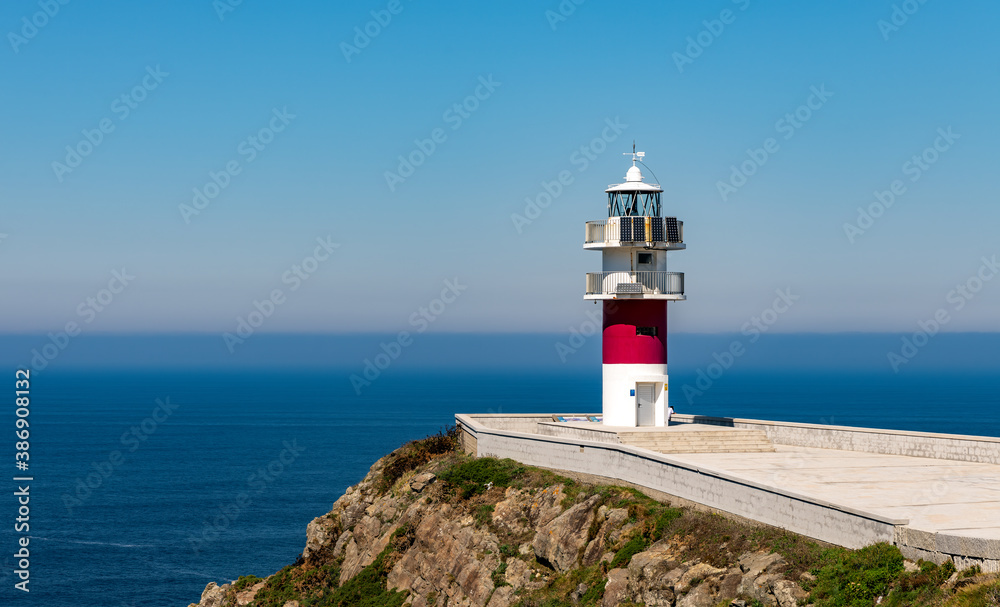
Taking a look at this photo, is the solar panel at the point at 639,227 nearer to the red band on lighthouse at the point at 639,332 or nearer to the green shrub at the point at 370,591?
the red band on lighthouse at the point at 639,332

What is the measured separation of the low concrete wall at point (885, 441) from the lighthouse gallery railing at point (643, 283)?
5220mm

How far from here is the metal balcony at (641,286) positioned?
1260 inches

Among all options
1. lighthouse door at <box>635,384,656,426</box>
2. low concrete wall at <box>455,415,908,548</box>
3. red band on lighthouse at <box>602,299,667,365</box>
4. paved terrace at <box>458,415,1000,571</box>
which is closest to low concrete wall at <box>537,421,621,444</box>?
paved terrace at <box>458,415,1000,571</box>

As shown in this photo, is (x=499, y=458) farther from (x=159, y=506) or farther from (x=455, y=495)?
(x=159, y=506)

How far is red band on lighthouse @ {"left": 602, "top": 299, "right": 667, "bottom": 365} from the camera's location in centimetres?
3228

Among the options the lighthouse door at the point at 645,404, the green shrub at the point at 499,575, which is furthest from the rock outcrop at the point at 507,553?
the lighthouse door at the point at 645,404

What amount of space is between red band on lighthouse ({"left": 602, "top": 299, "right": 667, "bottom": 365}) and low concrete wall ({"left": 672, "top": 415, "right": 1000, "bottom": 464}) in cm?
404

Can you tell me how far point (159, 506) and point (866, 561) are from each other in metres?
71.3

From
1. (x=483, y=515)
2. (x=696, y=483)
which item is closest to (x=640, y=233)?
(x=483, y=515)

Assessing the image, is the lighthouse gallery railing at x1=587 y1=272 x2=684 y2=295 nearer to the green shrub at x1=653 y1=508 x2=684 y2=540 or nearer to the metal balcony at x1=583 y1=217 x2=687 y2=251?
the metal balcony at x1=583 y1=217 x2=687 y2=251

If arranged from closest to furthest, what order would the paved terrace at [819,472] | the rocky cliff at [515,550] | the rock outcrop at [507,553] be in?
the paved terrace at [819,472] < the rocky cliff at [515,550] < the rock outcrop at [507,553]

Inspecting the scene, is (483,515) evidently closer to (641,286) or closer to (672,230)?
(641,286)

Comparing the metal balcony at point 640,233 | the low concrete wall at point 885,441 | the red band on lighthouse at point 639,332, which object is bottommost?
the low concrete wall at point 885,441

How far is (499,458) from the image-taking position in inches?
1293
